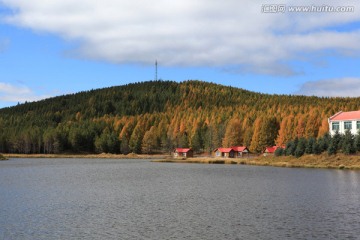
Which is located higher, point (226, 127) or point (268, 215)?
point (226, 127)

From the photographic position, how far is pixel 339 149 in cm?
9012

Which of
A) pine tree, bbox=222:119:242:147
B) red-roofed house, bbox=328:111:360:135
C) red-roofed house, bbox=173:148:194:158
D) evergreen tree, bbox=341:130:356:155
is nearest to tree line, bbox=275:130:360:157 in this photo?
evergreen tree, bbox=341:130:356:155

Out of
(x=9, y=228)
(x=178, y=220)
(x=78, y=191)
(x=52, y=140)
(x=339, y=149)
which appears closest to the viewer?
(x=9, y=228)

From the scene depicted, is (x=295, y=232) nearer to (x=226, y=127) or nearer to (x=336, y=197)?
(x=336, y=197)

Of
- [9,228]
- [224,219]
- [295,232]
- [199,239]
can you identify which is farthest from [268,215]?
[9,228]

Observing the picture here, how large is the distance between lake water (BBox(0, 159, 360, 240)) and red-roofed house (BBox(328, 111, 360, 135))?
43225mm

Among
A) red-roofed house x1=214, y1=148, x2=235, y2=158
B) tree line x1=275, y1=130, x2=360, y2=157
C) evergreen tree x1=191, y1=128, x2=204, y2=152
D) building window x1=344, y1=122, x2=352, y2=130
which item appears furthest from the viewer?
evergreen tree x1=191, y1=128, x2=204, y2=152

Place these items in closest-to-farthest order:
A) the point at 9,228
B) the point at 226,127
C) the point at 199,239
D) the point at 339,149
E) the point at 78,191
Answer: the point at 199,239
the point at 9,228
the point at 78,191
the point at 339,149
the point at 226,127

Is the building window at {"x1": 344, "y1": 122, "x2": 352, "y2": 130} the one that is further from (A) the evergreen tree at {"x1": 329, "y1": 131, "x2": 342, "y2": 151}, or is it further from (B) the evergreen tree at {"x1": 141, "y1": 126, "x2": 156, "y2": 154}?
(B) the evergreen tree at {"x1": 141, "y1": 126, "x2": 156, "y2": 154}

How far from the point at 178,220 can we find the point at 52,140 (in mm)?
158381

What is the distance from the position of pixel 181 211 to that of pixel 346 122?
73480mm

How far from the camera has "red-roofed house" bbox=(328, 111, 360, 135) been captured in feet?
313

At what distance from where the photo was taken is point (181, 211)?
35.8 metres

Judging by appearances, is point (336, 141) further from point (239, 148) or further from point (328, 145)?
point (239, 148)
